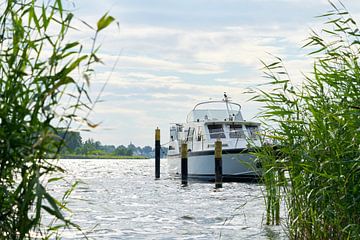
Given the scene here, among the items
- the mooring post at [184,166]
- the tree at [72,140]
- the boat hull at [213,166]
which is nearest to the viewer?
the tree at [72,140]

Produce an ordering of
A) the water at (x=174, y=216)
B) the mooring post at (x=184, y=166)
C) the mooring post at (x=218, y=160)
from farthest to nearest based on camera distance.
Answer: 1. the mooring post at (x=184, y=166)
2. the mooring post at (x=218, y=160)
3. the water at (x=174, y=216)

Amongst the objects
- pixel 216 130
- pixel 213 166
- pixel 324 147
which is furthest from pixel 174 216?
pixel 216 130

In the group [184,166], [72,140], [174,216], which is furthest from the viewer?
[184,166]

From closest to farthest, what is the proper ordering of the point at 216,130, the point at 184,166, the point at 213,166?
the point at 184,166 → the point at 213,166 → the point at 216,130

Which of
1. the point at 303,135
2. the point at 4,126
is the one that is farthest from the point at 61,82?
the point at 303,135

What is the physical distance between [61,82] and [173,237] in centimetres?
947

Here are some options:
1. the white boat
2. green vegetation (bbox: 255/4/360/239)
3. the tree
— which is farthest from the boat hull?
the tree

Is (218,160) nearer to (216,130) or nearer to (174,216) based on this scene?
→ (216,130)

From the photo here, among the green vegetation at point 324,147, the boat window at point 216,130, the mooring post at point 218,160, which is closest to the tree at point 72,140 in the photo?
the green vegetation at point 324,147

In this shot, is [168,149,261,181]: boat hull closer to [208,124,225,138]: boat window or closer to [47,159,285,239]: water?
[208,124,225,138]: boat window

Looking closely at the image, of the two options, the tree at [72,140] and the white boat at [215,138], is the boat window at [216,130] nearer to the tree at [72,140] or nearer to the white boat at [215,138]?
the white boat at [215,138]

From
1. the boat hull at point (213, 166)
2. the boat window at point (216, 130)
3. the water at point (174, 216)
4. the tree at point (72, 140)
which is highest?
the boat window at point (216, 130)

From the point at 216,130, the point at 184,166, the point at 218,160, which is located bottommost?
the point at 184,166

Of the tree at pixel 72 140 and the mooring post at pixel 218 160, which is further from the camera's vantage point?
the mooring post at pixel 218 160
